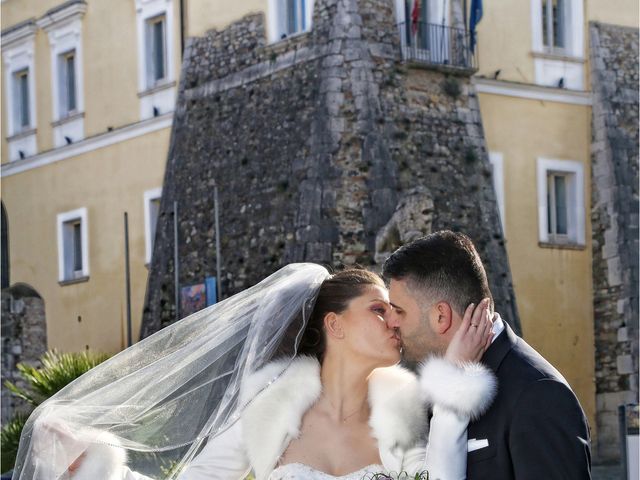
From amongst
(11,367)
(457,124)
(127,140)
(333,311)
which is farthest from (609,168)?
(333,311)

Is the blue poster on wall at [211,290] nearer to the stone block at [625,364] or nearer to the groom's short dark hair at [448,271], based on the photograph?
the stone block at [625,364]

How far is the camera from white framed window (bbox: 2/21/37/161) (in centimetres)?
3048

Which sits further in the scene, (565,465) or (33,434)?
(33,434)

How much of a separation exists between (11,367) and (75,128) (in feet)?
19.6

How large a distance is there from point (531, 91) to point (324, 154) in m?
5.10

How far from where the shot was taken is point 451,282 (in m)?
4.80

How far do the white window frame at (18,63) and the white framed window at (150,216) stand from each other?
467 cm

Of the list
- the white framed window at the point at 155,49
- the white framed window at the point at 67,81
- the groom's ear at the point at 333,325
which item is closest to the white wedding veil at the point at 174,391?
the groom's ear at the point at 333,325

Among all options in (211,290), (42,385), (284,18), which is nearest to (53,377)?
(42,385)

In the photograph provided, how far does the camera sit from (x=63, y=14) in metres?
29.5

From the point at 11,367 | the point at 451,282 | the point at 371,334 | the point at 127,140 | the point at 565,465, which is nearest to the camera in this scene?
the point at 565,465

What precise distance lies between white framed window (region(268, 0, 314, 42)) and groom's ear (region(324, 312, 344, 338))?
18.0m

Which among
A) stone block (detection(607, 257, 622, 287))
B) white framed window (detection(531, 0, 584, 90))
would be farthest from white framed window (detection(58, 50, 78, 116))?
stone block (detection(607, 257, 622, 287))

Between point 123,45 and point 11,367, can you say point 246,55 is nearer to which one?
point 123,45
